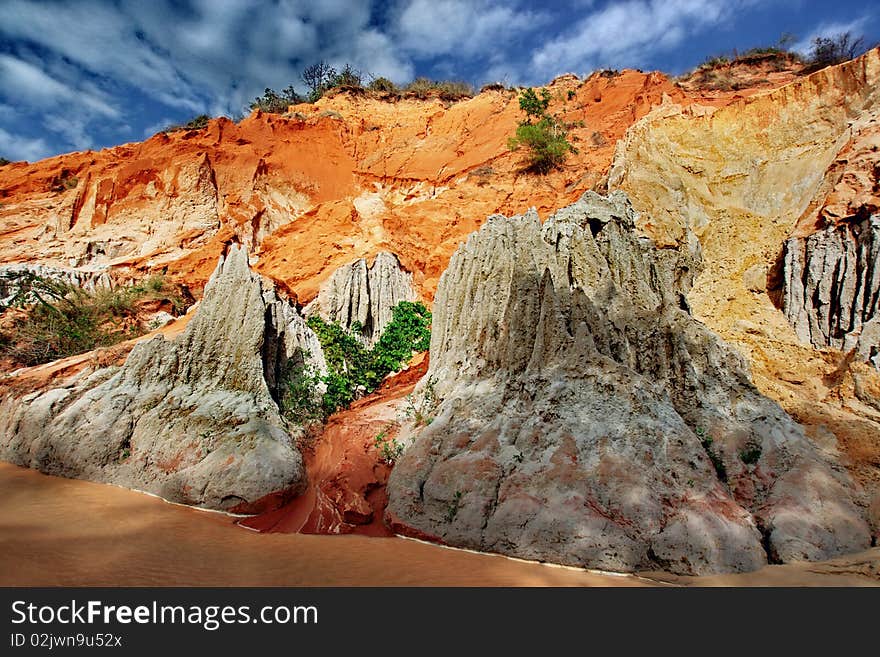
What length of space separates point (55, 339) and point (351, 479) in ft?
42.6

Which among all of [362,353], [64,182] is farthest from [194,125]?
[362,353]

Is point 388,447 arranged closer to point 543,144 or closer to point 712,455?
point 712,455

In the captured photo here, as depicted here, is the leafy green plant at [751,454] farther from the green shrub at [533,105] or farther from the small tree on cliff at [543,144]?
the green shrub at [533,105]

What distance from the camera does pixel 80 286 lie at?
1898 centimetres

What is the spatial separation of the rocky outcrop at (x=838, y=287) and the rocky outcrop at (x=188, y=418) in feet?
33.3

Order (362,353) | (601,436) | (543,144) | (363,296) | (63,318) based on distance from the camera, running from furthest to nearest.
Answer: (543,144) → (63,318) → (363,296) → (362,353) → (601,436)

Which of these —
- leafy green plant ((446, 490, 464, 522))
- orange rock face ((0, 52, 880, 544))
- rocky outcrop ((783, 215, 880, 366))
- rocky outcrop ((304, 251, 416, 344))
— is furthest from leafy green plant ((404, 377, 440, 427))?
rocky outcrop ((783, 215, 880, 366))

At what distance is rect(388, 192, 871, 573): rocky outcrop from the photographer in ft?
18.5

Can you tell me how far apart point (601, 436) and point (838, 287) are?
6.23m

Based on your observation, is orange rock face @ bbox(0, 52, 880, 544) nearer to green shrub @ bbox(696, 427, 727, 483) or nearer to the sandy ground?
the sandy ground

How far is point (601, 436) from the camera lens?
6609 mm

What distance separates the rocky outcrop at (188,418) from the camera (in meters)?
8.02

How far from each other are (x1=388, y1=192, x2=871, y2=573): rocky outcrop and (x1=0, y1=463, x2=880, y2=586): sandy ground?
0.41 meters
